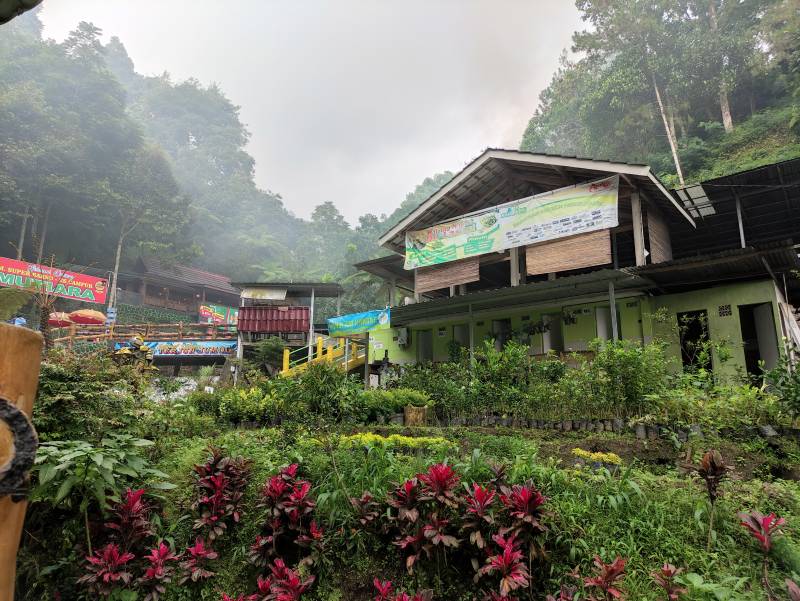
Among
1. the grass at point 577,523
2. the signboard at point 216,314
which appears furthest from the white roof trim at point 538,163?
the signboard at point 216,314

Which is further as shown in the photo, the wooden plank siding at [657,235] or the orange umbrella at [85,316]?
the orange umbrella at [85,316]

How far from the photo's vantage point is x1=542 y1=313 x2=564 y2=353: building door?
14.8m

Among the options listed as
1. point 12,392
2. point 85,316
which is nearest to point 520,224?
point 12,392

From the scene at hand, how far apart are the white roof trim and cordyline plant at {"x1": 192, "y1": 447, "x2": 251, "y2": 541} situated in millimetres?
11031

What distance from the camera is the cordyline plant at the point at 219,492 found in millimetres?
4438

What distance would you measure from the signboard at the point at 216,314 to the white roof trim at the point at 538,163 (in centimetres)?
2119

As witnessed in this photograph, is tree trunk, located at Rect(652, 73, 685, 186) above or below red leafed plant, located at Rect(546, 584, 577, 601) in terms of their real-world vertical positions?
above

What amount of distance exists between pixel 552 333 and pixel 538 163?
5.20 m

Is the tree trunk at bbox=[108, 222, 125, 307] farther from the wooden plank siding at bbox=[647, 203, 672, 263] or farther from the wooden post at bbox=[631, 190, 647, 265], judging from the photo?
the wooden plank siding at bbox=[647, 203, 672, 263]

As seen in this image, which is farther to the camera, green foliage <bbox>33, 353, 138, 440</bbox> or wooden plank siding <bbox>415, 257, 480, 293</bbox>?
wooden plank siding <bbox>415, 257, 480, 293</bbox>

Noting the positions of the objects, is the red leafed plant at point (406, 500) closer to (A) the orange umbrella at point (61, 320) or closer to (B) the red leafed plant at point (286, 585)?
(B) the red leafed plant at point (286, 585)

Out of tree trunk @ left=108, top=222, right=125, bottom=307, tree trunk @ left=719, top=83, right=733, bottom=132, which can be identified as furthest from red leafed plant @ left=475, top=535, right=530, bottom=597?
tree trunk @ left=108, top=222, right=125, bottom=307

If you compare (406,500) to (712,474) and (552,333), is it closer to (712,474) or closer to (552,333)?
(712,474)

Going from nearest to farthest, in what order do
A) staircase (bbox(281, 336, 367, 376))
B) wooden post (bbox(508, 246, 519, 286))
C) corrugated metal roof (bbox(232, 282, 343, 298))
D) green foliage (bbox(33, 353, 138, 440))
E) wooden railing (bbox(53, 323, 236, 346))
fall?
green foliage (bbox(33, 353, 138, 440)) < wooden post (bbox(508, 246, 519, 286)) < staircase (bbox(281, 336, 367, 376)) < wooden railing (bbox(53, 323, 236, 346)) < corrugated metal roof (bbox(232, 282, 343, 298))
